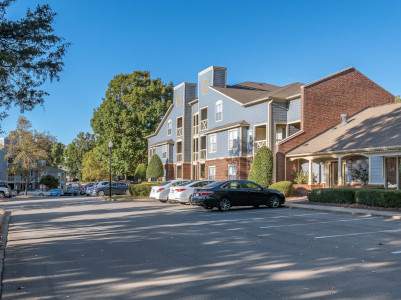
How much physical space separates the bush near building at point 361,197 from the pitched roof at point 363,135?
4.31 m

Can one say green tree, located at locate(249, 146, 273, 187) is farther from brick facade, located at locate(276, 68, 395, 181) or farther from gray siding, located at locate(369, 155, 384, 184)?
gray siding, located at locate(369, 155, 384, 184)

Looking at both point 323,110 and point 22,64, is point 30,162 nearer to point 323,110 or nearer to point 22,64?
point 323,110

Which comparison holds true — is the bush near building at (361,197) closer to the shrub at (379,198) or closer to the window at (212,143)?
the shrub at (379,198)

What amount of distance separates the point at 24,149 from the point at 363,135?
139 feet

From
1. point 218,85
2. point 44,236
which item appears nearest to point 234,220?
point 44,236

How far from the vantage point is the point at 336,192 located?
24.5 metres

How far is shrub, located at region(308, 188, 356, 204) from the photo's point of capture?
23.8 metres

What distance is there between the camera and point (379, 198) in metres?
21.5

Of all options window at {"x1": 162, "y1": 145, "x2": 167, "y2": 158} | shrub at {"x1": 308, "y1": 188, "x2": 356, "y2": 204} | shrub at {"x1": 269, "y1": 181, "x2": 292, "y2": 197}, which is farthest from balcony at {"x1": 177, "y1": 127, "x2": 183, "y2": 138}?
shrub at {"x1": 308, "y1": 188, "x2": 356, "y2": 204}

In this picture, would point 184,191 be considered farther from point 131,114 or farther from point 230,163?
point 131,114

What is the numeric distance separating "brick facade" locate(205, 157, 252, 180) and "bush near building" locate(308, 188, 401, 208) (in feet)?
39.4

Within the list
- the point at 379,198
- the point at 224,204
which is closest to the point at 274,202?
the point at 224,204

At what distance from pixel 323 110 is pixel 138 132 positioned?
1316 inches

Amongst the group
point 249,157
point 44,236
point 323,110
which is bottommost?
point 44,236
